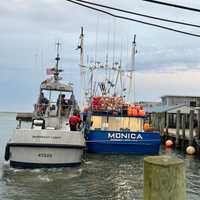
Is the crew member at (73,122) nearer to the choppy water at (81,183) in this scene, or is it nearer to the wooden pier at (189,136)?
the choppy water at (81,183)

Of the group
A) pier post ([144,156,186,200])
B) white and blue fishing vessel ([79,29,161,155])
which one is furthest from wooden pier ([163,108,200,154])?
pier post ([144,156,186,200])

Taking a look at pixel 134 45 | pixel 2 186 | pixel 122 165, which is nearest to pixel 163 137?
pixel 134 45

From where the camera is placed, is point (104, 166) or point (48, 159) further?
point (104, 166)

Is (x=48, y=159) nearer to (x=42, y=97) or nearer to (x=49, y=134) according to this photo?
(x=49, y=134)

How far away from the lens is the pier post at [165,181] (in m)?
2.74

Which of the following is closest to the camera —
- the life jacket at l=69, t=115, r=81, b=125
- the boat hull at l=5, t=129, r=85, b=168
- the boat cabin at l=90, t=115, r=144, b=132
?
the boat hull at l=5, t=129, r=85, b=168

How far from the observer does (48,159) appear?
15.8 meters

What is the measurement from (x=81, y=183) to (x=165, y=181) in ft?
37.9

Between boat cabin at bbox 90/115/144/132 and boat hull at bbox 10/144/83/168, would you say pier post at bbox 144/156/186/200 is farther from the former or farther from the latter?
boat cabin at bbox 90/115/144/132

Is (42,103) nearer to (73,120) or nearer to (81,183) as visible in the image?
(73,120)

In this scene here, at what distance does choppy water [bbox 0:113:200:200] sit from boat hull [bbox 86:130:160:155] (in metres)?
3.71

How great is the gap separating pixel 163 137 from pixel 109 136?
1320cm

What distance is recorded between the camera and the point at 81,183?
45.9 feet

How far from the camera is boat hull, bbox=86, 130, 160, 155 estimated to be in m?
22.8
